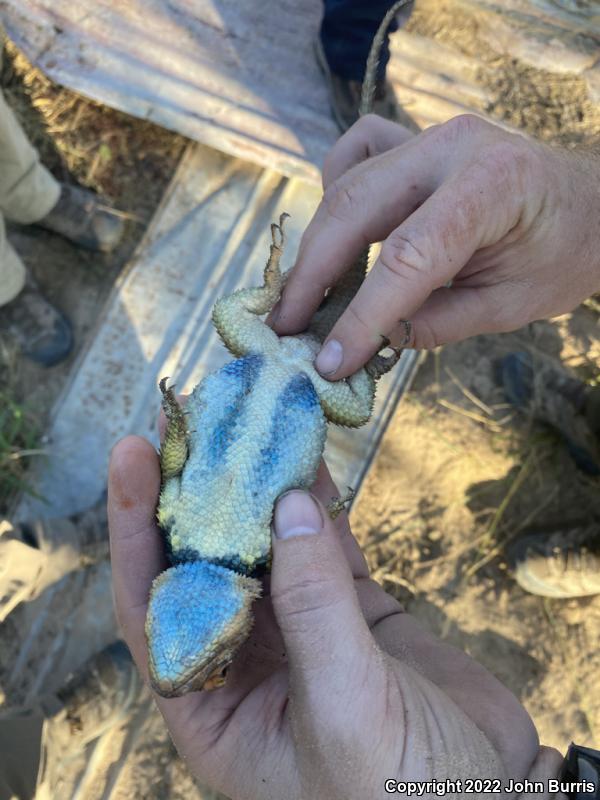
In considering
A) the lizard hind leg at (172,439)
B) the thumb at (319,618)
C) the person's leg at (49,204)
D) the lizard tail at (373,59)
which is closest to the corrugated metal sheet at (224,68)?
the person's leg at (49,204)

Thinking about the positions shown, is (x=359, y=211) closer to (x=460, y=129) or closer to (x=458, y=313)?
(x=460, y=129)

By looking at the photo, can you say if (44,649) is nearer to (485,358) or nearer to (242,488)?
(242,488)

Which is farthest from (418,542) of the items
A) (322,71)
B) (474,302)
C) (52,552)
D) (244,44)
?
(244,44)

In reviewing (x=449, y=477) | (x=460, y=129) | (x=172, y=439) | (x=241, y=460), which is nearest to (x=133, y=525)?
(x=172, y=439)

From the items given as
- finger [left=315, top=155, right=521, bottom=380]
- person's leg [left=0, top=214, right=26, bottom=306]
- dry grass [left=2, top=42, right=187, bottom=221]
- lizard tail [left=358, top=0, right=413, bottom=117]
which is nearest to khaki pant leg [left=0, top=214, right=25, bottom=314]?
person's leg [left=0, top=214, right=26, bottom=306]

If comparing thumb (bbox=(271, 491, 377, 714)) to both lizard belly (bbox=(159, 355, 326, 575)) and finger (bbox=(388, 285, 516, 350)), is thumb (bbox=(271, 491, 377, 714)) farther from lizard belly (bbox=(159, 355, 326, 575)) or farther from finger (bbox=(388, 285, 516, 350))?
finger (bbox=(388, 285, 516, 350))
